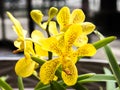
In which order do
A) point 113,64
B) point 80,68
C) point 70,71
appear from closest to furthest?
point 70,71 < point 113,64 < point 80,68

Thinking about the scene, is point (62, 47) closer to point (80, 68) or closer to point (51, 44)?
point (51, 44)

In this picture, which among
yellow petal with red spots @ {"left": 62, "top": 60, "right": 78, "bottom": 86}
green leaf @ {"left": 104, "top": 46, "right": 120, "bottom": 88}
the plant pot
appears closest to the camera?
yellow petal with red spots @ {"left": 62, "top": 60, "right": 78, "bottom": 86}

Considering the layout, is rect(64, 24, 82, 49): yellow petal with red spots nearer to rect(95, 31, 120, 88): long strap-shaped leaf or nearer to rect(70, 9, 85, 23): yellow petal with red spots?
rect(70, 9, 85, 23): yellow petal with red spots

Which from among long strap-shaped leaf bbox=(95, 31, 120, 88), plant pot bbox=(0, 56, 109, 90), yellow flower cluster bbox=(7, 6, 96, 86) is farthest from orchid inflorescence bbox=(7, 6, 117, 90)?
plant pot bbox=(0, 56, 109, 90)

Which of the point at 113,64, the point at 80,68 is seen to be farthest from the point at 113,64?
the point at 80,68

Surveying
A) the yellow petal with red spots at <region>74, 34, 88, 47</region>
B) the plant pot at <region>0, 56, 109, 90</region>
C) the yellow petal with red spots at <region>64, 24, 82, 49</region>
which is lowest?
the plant pot at <region>0, 56, 109, 90</region>

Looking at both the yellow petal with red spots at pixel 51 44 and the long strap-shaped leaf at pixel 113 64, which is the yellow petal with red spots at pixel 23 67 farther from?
the long strap-shaped leaf at pixel 113 64

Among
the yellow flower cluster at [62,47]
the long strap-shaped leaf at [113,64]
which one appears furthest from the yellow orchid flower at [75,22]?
the long strap-shaped leaf at [113,64]

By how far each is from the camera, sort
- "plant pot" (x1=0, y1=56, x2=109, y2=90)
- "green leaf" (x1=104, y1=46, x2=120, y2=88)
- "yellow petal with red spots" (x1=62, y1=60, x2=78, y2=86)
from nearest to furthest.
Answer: "yellow petal with red spots" (x1=62, y1=60, x2=78, y2=86)
"green leaf" (x1=104, y1=46, x2=120, y2=88)
"plant pot" (x1=0, y1=56, x2=109, y2=90)
